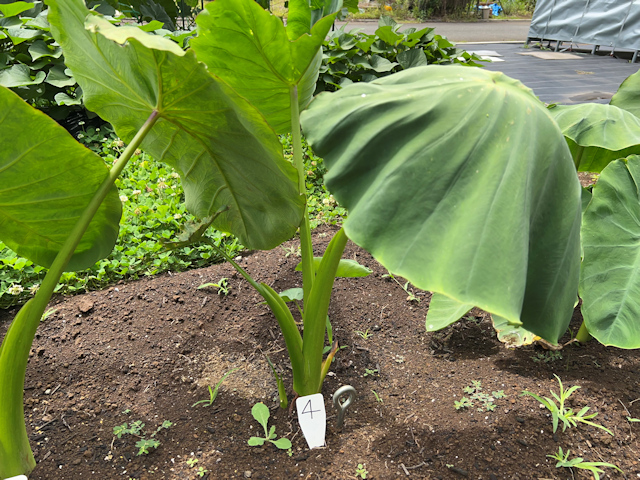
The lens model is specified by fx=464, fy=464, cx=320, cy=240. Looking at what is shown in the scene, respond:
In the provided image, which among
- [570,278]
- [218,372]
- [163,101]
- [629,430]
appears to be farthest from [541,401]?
[163,101]

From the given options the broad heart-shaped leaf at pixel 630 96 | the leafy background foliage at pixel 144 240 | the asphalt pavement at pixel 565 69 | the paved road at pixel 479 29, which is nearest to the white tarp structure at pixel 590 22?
the asphalt pavement at pixel 565 69

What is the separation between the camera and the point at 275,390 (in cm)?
141

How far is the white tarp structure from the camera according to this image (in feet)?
22.9

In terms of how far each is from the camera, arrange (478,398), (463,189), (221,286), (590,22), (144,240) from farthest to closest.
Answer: (590,22) → (144,240) → (221,286) → (478,398) → (463,189)

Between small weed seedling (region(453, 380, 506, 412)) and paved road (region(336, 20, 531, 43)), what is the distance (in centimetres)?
1078

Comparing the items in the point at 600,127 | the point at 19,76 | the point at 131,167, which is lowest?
the point at 131,167

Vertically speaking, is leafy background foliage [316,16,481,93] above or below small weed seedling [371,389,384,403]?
above

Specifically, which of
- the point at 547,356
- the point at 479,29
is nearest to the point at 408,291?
the point at 547,356

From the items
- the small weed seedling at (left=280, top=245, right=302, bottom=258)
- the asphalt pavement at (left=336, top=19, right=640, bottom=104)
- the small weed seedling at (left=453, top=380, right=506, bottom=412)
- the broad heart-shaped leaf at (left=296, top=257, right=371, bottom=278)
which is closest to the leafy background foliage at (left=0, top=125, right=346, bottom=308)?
the small weed seedling at (left=280, top=245, right=302, bottom=258)

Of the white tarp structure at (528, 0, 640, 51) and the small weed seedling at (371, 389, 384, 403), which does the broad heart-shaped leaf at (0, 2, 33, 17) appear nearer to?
the small weed seedling at (371, 389, 384, 403)

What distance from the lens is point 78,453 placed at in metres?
1.20

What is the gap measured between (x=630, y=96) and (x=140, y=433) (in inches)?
89.4

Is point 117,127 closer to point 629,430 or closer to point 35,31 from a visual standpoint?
point 629,430

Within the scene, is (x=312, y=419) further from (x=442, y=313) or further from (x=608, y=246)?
(x=608, y=246)
